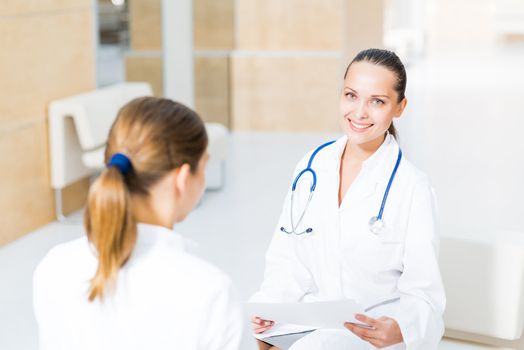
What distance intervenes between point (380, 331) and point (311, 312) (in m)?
0.22

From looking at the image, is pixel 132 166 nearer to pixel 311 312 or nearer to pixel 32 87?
pixel 311 312

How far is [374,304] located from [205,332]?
1.13m

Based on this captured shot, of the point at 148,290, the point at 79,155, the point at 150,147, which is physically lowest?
the point at 79,155

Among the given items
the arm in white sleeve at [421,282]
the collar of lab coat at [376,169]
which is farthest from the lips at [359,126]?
the arm in white sleeve at [421,282]

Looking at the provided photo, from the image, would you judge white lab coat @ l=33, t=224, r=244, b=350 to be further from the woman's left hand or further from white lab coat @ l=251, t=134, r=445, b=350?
white lab coat @ l=251, t=134, r=445, b=350

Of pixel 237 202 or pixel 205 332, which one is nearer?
pixel 205 332

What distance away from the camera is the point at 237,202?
263 inches

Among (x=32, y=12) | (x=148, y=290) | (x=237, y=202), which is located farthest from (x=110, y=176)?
(x=237, y=202)

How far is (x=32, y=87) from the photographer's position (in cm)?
579

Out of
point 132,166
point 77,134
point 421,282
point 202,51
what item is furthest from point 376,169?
point 202,51

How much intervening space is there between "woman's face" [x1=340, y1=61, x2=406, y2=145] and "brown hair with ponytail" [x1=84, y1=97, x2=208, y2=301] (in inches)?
39.5

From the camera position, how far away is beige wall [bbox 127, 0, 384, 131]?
9.49 m

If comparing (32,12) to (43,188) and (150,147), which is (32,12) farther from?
(150,147)

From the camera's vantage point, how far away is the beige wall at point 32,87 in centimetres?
553
